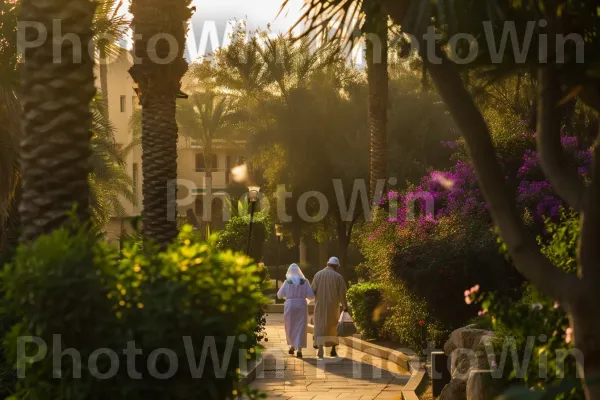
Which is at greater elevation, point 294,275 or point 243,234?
point 243,234

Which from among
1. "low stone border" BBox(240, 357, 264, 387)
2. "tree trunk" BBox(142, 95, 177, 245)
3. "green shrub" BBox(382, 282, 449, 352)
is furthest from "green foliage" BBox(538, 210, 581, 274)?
"green shrub" BBox(382, 282, 449, 352)

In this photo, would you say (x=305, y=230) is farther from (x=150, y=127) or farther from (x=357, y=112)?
(x=150, y=127)

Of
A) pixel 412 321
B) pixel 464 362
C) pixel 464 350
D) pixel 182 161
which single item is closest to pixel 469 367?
pixel 464 362

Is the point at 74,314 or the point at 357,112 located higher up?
the point at 357,112

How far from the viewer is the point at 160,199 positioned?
17.1m

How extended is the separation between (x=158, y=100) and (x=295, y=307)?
19.3 ft

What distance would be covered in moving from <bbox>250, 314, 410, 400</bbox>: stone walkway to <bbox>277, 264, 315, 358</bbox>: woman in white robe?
0.32 m

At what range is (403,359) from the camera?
18703 millimetres

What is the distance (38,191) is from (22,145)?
49 centimetres

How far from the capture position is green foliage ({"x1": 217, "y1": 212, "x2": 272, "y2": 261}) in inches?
1658

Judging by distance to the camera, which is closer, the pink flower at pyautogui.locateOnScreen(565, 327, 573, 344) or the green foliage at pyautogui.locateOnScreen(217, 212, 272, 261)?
the pink flower at pyautogui.locateOnScreen(565, 327, 573, 344)

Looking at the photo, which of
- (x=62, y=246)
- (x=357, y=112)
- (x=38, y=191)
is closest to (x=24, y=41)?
(x=38, y=191)

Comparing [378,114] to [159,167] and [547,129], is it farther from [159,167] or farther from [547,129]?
[547,129]

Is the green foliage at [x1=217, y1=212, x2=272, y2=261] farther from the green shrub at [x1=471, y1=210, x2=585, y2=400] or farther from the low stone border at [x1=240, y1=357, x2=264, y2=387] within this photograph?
the green shrub at [x1=471, y1=210, x2=585, y2=400]
